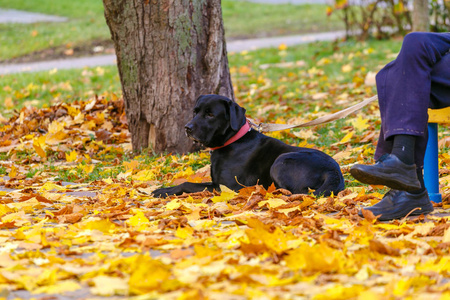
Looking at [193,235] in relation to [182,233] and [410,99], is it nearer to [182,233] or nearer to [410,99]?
[182,233]

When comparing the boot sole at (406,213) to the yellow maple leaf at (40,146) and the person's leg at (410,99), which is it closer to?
the person's leg at (410,99)

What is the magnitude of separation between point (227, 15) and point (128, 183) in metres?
20.3

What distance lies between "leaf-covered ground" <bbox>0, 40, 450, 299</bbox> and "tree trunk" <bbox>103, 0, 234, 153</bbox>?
404 millimetres

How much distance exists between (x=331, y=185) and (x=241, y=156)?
82 centimetres

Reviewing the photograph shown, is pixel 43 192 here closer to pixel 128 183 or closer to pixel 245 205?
pixel 128 183

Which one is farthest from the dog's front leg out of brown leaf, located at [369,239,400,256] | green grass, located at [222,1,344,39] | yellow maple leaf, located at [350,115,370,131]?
green grass, located at [222,1,344,39]

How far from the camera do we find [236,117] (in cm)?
471

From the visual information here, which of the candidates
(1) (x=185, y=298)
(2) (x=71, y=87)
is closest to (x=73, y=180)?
(1) (x=185, y=298)

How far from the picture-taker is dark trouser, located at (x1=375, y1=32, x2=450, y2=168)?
3.14 m

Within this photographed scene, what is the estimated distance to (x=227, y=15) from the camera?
24.3 m

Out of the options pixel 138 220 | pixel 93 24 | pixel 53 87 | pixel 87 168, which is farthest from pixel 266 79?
pixel 93 24

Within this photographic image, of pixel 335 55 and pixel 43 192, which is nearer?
pixel 43 192

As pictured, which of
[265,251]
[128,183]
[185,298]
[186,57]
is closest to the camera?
[185,298]

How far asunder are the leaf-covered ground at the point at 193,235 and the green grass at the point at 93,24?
1248cm
